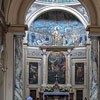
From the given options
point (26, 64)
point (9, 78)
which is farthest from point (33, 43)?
point (9, 78)

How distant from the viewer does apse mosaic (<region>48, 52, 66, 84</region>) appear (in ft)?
107

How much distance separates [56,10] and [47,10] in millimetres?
1213

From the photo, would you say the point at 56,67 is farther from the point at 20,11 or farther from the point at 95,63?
the point at 20,11

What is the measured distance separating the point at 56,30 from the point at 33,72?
412 cm

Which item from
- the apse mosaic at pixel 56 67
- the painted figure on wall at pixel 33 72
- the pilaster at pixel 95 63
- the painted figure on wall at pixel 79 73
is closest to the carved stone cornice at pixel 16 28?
the pilaster at pixel 95 63

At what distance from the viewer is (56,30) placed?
3331cm

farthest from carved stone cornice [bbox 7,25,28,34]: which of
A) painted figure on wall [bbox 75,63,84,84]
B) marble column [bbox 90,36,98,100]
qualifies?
painted figure on wall [bbox 75,63,84,84]

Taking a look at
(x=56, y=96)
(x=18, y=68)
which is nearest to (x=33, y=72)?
(x=56, y=96)

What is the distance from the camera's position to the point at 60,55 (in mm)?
32781

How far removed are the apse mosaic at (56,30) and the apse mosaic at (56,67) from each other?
1.07 metres

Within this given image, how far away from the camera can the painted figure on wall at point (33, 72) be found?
31.8 m

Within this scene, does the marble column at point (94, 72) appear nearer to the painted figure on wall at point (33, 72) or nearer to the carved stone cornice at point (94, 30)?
the carved stone cornice at point (94, 30)

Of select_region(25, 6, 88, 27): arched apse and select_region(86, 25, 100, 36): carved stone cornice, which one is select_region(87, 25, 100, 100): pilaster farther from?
select_region(25, 6, 88, 27): arched apse

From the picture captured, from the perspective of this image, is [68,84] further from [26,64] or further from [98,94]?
[98,94]
